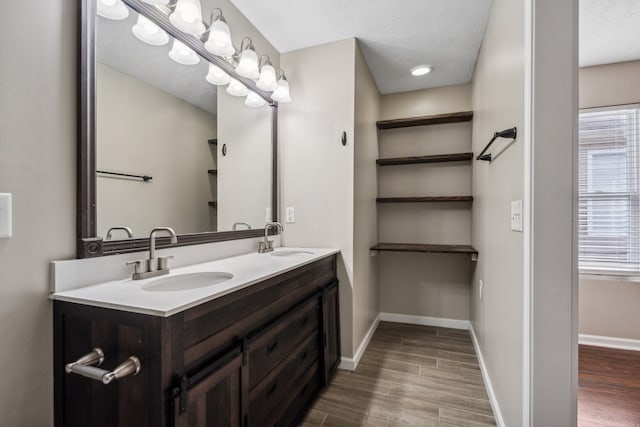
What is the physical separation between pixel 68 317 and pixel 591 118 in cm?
375

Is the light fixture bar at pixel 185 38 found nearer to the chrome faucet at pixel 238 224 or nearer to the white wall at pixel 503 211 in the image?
the chrome faucet at pixel 238 224

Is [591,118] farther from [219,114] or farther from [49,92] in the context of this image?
[49,92]

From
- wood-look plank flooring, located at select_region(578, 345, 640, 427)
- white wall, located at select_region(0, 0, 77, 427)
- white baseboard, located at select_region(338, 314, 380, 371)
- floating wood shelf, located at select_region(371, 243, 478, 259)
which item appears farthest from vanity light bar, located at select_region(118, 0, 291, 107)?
wood-look plank flooring, located at select_region(578, 345, 640, 427)

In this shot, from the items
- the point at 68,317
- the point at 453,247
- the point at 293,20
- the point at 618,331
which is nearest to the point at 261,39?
the point at 293,20

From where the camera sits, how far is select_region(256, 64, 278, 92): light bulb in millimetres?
1970

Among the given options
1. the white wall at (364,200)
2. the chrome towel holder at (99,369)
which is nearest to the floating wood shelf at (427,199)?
the white wall at (364,200)

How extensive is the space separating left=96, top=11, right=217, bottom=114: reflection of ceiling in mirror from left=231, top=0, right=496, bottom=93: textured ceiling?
0.65 m

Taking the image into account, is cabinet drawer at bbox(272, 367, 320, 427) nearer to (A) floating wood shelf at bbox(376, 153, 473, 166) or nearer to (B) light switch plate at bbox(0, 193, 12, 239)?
(B) light switch plate at bbox(0, 193, 12, 239)

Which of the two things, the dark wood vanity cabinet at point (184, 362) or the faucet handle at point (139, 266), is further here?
the faucet handle at point (139, 266)

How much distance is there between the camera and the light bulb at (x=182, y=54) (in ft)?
4.79

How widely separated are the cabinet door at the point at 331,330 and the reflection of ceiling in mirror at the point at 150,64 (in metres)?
1.39

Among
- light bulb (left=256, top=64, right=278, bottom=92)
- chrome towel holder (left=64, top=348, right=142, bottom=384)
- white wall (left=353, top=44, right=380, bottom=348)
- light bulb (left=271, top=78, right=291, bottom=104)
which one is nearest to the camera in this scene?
chrome towel holder (left=64, top=348, right=142, bottom=384)

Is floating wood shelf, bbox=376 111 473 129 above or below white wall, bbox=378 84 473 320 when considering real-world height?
above

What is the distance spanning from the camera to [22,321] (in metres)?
0.88
